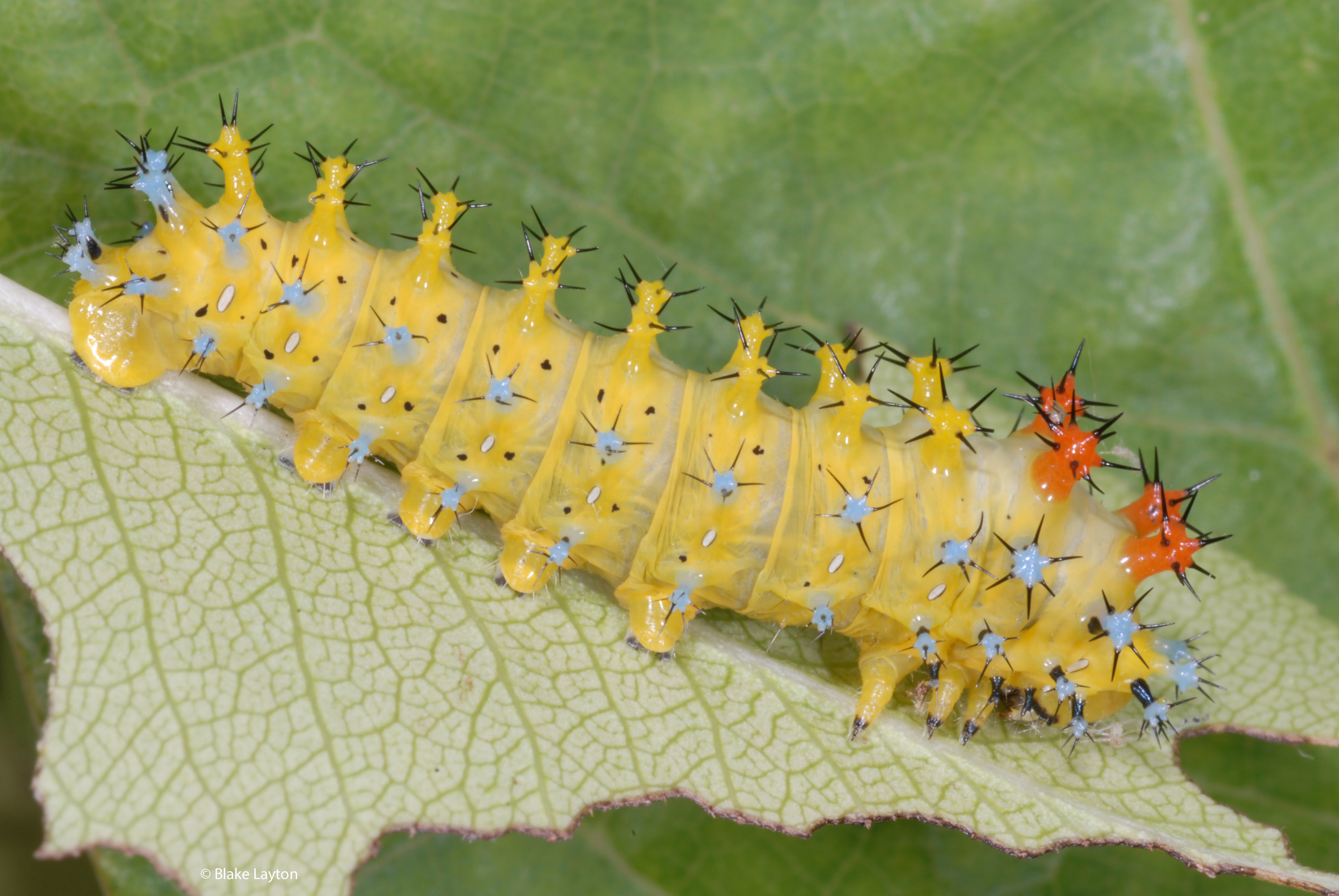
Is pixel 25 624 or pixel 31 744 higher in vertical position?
pixel 25 624

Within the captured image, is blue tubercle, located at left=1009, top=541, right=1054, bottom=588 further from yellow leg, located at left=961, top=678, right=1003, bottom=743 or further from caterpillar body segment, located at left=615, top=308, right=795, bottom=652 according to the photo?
caterpillar body segment, located at left=615, top=308, right=795, bottom=652

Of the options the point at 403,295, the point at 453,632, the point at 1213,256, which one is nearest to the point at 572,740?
the point at 453,632

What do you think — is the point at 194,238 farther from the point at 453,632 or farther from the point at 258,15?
the point at 453,632

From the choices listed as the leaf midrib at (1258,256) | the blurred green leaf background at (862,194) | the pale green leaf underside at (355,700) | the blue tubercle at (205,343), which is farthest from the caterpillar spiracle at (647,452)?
the leaf midrib at (1258,256)

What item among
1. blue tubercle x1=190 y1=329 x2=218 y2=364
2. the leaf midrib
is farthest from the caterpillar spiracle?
the leaf midrib

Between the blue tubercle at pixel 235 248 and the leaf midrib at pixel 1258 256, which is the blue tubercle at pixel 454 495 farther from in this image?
the leaf midrib at pixel 1258 256
